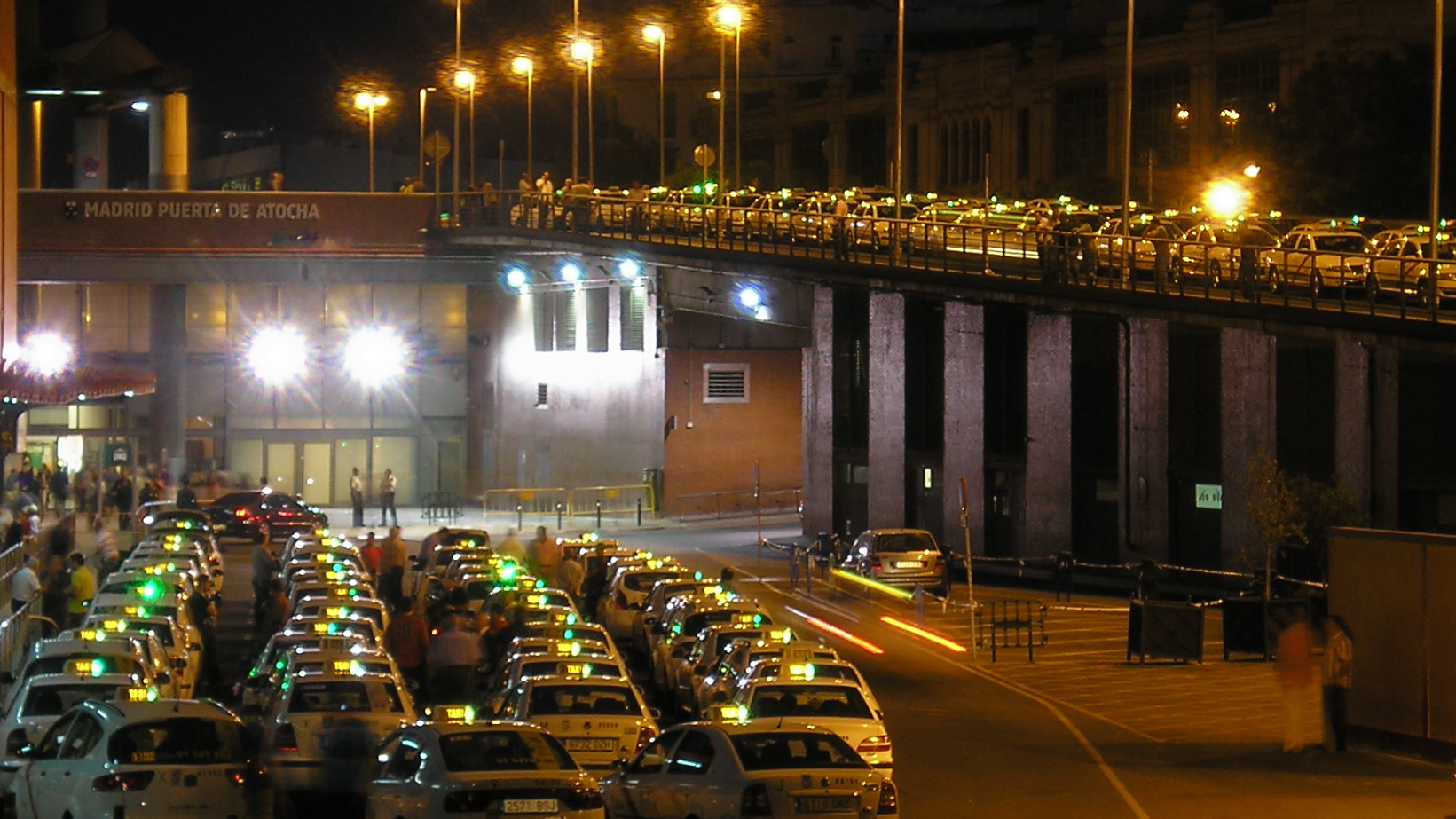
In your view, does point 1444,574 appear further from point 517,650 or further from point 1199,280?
point 1199,280

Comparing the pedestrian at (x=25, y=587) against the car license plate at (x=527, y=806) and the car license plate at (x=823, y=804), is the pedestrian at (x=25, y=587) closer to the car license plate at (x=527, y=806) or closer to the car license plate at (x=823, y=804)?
the car license plate at (x=527, y=806)

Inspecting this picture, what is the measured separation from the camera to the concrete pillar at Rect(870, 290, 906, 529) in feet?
159

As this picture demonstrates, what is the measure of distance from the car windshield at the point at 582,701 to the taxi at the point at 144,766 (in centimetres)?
360

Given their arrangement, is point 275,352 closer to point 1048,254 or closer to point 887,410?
point 887,410

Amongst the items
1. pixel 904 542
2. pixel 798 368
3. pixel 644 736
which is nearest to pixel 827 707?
pixel 644 736

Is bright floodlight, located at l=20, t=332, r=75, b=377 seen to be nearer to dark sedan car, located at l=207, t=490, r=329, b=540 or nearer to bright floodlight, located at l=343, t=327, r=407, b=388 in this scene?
dark sedan car, located at l=207, t=490, r=329, b=540

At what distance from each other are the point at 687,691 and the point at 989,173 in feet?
212

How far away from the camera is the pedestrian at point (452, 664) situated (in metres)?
20.5

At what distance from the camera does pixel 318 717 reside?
17141 millimetres

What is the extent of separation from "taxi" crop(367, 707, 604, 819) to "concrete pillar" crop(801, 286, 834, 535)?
36.8 m

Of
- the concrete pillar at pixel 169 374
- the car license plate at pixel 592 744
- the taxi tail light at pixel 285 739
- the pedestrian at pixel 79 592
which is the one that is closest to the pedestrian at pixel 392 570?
the pedestrian at pixel 79 592

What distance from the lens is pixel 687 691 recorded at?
23000mm

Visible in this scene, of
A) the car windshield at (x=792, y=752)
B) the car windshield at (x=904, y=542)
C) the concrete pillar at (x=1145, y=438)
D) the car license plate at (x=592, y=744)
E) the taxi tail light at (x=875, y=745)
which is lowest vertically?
the car license plate at (x=592, y=744)

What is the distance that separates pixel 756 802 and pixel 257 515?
40.0m
